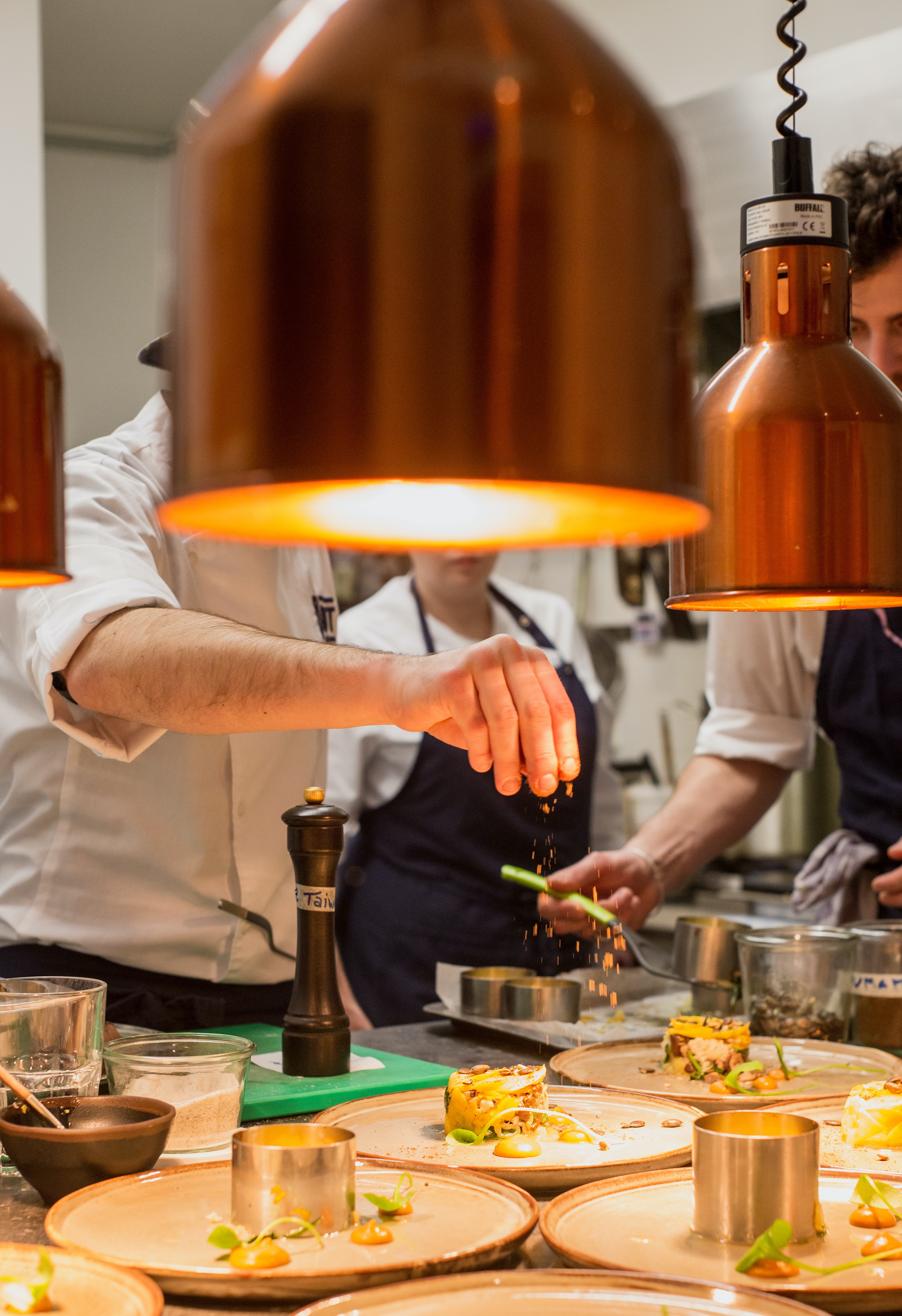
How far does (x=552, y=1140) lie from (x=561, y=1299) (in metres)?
0.41

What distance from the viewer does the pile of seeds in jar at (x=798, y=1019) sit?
5.64 feet

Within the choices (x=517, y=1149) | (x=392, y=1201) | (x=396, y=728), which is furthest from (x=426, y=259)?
(x=396, y=728)

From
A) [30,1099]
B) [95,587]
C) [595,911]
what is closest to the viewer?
[30,1099]

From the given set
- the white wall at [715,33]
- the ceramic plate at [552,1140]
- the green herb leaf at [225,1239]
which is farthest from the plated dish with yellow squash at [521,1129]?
the white wall at [715,33]

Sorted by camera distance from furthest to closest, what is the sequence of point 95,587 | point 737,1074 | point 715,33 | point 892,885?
point 715,33 → point 892,885 → point 95,587 → point 737,1074

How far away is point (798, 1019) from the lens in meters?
1.72

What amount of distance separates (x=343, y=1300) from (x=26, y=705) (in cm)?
116

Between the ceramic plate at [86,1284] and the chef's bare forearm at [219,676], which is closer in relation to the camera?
the ceramic plate at [86,1284]

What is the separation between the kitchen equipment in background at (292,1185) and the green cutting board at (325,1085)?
0.37 m

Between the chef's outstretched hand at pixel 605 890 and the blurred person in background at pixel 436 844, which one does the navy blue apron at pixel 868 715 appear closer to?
the chef's outstretched hand at pixel 605 890

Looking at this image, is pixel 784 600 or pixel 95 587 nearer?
pixel 784 600

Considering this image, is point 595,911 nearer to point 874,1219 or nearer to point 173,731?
point 173,731

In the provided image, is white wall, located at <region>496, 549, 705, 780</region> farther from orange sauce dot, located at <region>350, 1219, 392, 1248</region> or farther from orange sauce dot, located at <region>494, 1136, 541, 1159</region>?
orange sauce dot, located at <region>350, 1219, 392, 1248</region>

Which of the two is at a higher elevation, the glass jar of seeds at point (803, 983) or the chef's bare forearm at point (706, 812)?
the chef's bare forearm at point (706, 812)
